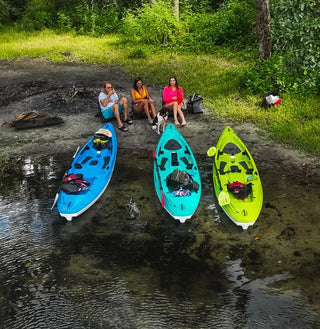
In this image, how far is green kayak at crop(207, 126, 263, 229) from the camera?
8350 millimetres

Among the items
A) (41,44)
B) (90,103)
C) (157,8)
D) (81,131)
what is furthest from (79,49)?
(81,131)

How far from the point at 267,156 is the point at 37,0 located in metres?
20.0

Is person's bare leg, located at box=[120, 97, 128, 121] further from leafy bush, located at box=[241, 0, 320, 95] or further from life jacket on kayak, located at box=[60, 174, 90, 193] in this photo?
leafy bush, located at box=[241, 0, 320, 95]

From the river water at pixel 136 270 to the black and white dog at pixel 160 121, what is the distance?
291cm

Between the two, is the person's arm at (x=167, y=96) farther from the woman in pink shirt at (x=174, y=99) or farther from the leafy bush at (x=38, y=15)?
the leafy bush at (x=38, y=15)

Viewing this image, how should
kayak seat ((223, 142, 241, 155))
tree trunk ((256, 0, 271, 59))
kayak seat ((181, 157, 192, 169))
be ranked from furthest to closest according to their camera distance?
tree trunk ((256, 0, 271, 59)), kayak seat ((223, 142, 241, 155)), kayak seat ((181, 157, 192, 169))

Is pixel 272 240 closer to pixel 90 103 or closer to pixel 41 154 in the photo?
pixel 41 154

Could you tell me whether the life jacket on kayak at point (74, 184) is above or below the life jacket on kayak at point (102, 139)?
below

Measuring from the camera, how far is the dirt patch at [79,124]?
1120 cm

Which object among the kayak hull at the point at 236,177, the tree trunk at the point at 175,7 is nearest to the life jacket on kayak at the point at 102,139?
the kayak hull at the point at 236,177

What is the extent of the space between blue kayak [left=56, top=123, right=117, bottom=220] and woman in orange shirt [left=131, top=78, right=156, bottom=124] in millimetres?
1554

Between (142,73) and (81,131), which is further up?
(142,73)

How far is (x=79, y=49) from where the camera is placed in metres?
20.5

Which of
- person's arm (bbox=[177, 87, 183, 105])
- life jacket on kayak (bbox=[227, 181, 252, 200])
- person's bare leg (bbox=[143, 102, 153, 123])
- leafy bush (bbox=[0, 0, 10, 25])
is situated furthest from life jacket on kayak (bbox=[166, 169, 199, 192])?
leafy bush (bbox=[0, 0, 10, 25])
